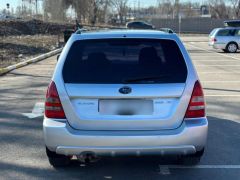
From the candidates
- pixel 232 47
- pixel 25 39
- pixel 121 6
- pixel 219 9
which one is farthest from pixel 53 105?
pixel 219 9

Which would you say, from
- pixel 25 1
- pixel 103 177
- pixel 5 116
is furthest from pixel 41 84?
pixel 25 1

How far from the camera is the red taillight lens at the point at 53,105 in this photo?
16.3 feet

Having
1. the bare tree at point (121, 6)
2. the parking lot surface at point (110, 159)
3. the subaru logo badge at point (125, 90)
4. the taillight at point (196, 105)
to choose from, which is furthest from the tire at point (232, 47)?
the bare tree at point (121, 6)

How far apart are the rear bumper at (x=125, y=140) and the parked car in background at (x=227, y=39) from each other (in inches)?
928

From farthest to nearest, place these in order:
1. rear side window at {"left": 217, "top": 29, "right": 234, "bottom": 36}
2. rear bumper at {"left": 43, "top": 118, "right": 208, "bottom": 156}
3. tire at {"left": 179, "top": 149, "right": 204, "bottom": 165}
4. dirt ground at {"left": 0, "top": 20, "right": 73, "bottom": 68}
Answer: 1. rear side window at {"left": 217, "top": 29, "right": 234, "bottom": 36}
2. dirt ground at {"left": 0, "top": 20, "right": 73, "bottom": 68}
3. tire at {"left": 179, "top": 149, "right": 204, "bottom": 165}
4. rear bumper at {"left": 43, "top": 118, "right": 208, "bottom": 156}

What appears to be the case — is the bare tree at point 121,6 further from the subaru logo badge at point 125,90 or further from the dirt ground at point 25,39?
the subaru logo badge at point 125,90

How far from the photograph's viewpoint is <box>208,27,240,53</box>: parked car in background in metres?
27.7

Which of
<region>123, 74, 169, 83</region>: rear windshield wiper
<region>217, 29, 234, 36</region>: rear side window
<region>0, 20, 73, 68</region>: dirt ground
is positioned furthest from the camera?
→ <region>217, 29, 234, 36</region>: rear side window

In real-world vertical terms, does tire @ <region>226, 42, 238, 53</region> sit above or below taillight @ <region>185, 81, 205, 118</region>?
below

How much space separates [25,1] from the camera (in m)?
83.7

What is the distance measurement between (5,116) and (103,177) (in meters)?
3.93

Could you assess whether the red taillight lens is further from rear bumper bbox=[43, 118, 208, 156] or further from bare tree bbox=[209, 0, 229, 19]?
bare tree bbox=[209, 0, 229, 19]

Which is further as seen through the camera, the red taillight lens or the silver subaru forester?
the red taillight lens

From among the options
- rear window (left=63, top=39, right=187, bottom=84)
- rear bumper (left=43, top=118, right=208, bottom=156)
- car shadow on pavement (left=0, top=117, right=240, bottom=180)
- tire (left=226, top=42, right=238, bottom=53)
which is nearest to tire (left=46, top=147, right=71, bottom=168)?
car shadow on pavement (left=0, top=117, right=240, bottom=180)
